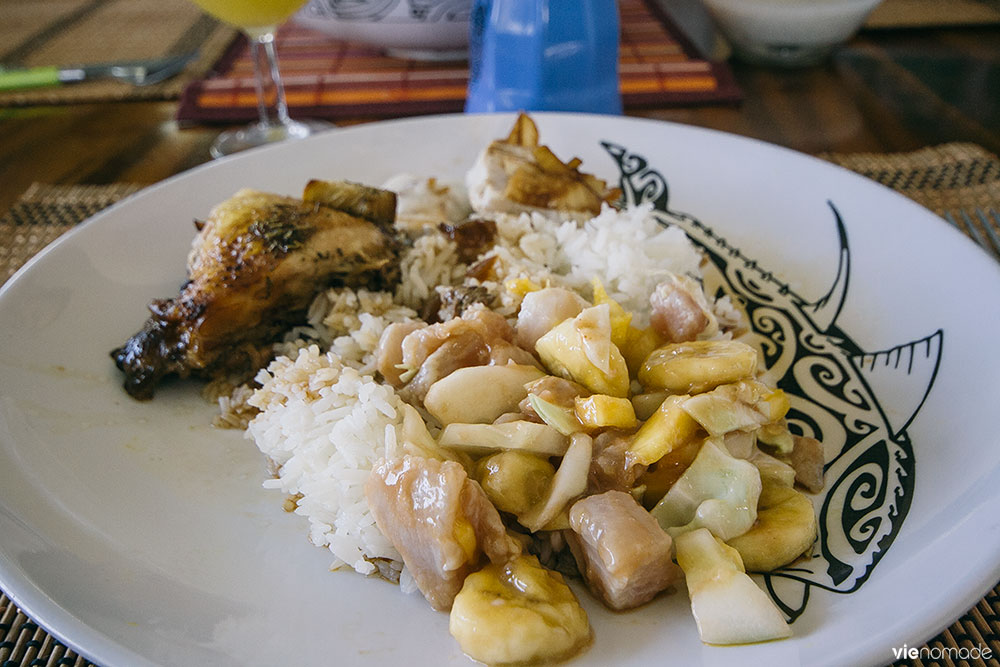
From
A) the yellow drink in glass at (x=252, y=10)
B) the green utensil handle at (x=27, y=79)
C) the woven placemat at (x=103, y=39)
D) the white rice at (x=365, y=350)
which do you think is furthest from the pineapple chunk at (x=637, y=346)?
the green utensil handle at (x=27, y=79)

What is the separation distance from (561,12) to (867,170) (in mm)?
1265

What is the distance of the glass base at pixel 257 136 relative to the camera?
Result: 10.1ft

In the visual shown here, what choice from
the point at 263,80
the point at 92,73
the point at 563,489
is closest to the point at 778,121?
the point at 263,80

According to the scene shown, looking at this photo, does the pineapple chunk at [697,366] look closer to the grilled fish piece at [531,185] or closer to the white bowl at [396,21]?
the grilled fish piece at [531,185]

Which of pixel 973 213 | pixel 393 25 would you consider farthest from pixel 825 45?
pixel 393 25

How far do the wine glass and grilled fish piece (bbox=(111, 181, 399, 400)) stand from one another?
1120 mm

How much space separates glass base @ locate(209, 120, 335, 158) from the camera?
308cm

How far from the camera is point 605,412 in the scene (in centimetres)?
136

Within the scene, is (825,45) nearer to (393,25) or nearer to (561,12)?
(561,12)

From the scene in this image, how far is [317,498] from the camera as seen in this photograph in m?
1.43

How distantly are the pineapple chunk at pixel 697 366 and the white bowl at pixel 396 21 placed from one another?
2.59m

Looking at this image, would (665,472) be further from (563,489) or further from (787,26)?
(787,26)

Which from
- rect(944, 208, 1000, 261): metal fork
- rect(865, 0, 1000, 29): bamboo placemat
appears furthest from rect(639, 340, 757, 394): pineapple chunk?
rect(865, 0, 1000, 29): bamboo placemat

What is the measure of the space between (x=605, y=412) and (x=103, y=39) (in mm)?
4047
